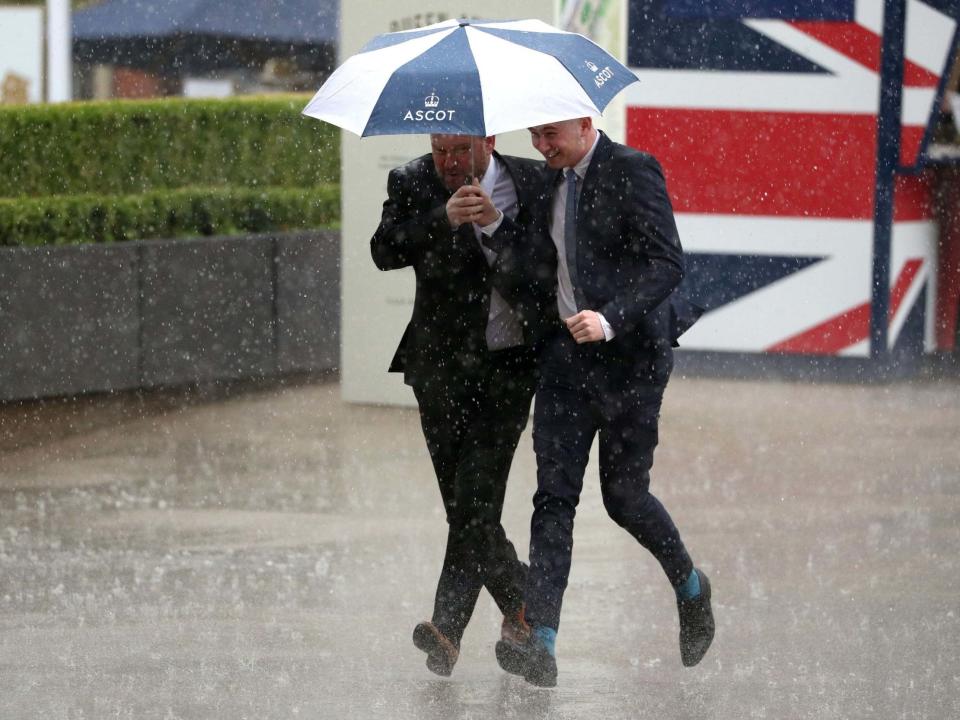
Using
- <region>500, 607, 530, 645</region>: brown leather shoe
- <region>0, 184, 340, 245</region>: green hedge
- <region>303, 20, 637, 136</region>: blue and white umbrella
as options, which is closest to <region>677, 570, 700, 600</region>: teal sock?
<region>500, 607, 530, 645</region>: brown leather shoe

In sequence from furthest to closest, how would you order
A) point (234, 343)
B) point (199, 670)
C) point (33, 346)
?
point (234, 343) < point (33, 346) < point (199, 670)

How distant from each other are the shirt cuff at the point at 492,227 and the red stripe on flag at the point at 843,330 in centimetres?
848

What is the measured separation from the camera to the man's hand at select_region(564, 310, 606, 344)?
19.2ft

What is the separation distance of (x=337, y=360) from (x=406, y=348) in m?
8.55

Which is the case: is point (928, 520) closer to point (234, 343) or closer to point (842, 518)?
point (842, 518)

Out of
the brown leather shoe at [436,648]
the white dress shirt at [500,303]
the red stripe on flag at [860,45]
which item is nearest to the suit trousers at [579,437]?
the white dress shirt at [500,303]

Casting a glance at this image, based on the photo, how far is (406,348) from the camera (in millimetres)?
6328

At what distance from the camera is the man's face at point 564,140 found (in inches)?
237

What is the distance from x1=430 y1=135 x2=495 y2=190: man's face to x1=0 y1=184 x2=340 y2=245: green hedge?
711 cm

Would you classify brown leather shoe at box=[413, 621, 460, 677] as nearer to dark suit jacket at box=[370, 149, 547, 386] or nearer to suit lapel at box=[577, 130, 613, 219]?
dark suit jacket at box=[370, 149, 547, 386]

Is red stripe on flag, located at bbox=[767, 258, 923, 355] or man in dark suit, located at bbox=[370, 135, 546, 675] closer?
man in dark suit, located at bbox=[370, 135, 546, 675]

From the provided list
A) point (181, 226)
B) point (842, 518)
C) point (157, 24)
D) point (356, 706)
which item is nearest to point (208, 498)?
point (842, 518)

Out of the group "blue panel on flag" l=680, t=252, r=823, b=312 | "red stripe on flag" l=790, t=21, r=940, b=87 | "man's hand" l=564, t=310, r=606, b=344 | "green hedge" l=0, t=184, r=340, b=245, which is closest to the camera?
"man's hand" l=564, t=310, r=606, b=344

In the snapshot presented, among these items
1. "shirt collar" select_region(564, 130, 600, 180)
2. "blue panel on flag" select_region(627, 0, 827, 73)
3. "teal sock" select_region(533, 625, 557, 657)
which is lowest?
"teal sock" select_region(533, 625, 557, 657)
